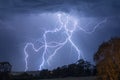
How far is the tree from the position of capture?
31250 millimetres

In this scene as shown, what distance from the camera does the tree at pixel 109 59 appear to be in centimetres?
3125

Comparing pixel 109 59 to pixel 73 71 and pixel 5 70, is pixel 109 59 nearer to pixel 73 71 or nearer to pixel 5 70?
pixel 73 71

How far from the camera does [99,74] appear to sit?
3306 centimetres

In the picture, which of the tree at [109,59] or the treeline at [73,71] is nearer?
the tree at [109,59]

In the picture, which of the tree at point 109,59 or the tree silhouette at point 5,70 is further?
the tree silhouette at point 5,70

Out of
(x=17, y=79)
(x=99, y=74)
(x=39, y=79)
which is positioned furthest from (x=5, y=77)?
(x=99, y=74)

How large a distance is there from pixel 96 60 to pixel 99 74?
1344mm

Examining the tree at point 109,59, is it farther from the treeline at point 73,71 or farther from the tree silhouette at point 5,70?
the tree silhouette at point 5,70

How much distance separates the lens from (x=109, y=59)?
31266 millimetres

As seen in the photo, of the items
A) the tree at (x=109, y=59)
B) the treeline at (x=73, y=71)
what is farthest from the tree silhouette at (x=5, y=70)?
the tree at (x=109, y=59)

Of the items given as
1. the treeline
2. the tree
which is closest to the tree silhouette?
the treeline

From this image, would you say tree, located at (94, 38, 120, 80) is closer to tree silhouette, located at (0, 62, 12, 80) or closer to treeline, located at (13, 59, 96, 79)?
treeline, located at (13, 59, 96, 79)

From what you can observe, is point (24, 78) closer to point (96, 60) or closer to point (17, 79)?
point (17, 79)

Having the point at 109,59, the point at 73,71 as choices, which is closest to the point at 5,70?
the point at 73,71
